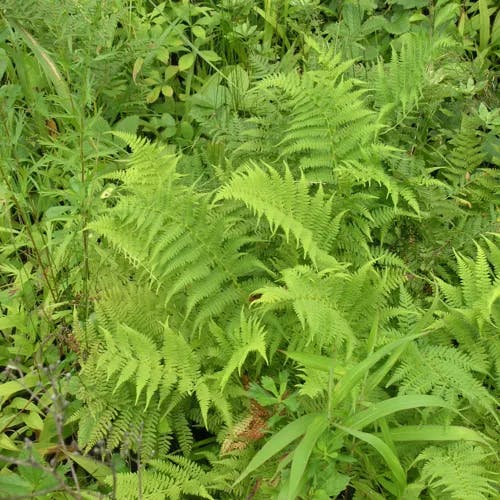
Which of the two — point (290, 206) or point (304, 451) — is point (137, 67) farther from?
point (304, 451)

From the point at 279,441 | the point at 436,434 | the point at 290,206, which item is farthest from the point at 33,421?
the point at 436,434

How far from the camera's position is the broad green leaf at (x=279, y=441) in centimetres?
189

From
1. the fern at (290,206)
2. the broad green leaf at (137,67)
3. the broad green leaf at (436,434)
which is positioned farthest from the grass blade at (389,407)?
the broad green leaf at (137,67)

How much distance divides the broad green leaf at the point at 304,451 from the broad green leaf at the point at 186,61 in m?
2.16

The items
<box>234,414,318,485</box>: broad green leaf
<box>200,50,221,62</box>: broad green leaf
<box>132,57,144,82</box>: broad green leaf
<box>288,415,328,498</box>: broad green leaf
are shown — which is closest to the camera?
<box>288,415,328,498</box>: broad green leaf

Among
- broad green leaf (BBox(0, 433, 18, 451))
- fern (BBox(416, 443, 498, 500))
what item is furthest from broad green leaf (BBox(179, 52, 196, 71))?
fern (BBox(416, 443, 498, 500))

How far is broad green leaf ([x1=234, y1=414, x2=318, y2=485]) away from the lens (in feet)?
6.19

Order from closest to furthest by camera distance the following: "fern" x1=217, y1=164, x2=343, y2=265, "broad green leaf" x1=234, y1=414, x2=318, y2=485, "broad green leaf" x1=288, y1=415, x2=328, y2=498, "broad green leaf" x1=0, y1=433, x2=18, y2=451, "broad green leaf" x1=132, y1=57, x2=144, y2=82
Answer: "broad green leaf" x1=288, y1=415, x2=328, y2=498 < "broad green leaf" x1=234, y1=414, x2=318, y2=485 < "fern" x1=217, y1=164, x2=343, y2=265 < "broad green leaf" x1=0, y1=433, x2=18, y2=451 < "broad green leaf" x1=132, y1=57, x2=144, y2=82

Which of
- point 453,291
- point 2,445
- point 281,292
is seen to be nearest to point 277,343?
point 281,292

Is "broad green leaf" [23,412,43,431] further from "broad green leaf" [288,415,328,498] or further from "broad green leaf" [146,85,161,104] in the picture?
"broad green leaf" [146,85,161,104]

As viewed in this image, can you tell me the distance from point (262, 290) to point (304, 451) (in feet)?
1.65

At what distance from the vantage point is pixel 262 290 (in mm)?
2004

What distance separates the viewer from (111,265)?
8.36ft

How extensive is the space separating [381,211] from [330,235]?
0.31 metres
